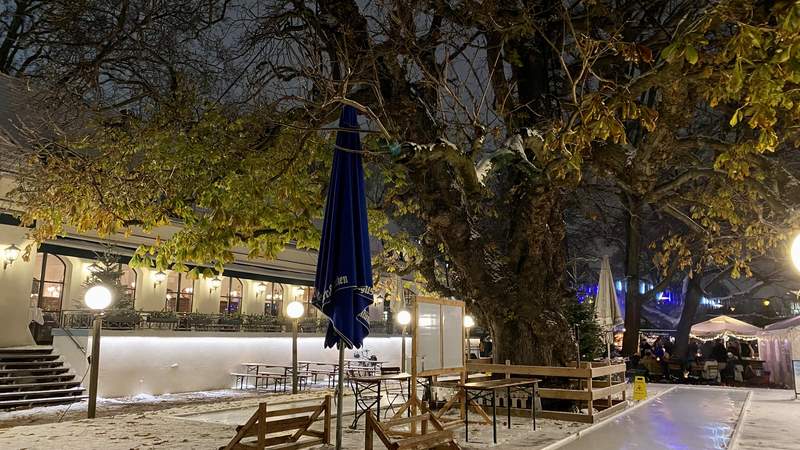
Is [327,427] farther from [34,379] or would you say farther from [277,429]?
[34,379]

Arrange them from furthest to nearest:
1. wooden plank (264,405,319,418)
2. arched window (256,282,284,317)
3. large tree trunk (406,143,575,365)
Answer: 1. arched window (256,282,284,317)
2. large tree trunk (406,143,575,365)
3. wooden plank (264,405,319,418)

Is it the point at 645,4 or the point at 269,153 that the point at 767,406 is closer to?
the point at 645,4

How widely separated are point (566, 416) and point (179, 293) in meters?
23.2

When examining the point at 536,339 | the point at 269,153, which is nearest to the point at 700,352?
the point at 536,339

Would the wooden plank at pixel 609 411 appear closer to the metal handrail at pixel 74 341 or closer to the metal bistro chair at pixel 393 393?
the metal bistro chair at pixel 393 393

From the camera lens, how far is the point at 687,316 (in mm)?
26688

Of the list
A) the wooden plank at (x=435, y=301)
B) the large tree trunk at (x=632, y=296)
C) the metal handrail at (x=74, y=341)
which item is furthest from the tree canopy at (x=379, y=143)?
the large tree trunk at (x=632, y=296)

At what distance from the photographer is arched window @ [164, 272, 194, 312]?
93.0 feet

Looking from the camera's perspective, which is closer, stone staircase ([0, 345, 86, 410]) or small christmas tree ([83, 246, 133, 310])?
stone staircase ([0, 345, 86, 410])

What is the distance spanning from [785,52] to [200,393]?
1927 cm

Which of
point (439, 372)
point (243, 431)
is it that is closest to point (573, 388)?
point (439, 372)

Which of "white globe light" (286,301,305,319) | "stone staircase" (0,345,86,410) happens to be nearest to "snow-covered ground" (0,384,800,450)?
"white globe light" (286,301,305,319)

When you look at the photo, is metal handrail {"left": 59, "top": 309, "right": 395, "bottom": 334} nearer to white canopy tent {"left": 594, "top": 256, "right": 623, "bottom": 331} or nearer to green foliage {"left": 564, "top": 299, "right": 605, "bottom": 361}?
green foliage {"left": 564, "top": 299, "right": 605, "bottom": 361}

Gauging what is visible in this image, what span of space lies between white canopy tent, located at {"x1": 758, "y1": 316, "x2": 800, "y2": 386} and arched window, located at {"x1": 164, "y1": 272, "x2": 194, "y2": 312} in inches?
959
